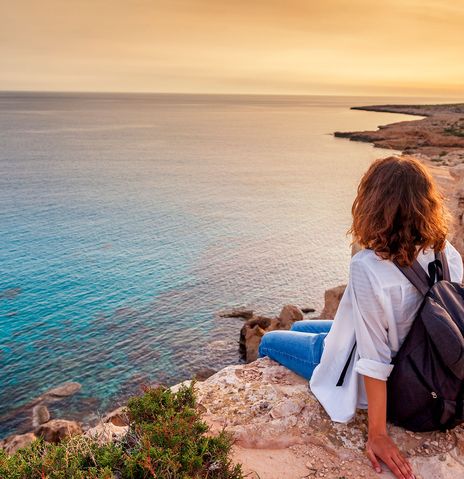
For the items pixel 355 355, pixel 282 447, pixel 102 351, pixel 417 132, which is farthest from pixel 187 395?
pixel 417 132

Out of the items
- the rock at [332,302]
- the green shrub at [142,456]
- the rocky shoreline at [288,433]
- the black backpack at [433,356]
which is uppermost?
the black backpack at [433,356]

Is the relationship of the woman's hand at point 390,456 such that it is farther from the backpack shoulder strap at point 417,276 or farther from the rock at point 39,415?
the rock at point 39,415

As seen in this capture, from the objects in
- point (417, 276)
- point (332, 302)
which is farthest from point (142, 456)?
point (332, 302)

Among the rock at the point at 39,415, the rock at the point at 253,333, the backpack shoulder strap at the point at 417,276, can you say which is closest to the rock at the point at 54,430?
the rock at the point at 39,415

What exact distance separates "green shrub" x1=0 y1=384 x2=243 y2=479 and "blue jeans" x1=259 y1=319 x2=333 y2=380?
1431 millimetres

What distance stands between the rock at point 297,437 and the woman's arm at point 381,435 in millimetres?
204

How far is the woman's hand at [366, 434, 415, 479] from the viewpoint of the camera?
4379mm

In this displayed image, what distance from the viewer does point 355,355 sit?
15.4 feet

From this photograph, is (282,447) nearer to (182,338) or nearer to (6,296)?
(182,338)

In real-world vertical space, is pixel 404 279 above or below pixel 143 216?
above

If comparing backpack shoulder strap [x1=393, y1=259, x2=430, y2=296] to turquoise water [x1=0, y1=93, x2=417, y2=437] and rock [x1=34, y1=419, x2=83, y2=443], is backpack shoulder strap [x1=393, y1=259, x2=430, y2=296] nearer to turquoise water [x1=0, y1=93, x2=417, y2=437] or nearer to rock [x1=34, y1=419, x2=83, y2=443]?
rock [x1=34, y1=419, x2=83, y2=443]

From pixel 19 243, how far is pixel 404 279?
35.7m

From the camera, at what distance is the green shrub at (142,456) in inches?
169

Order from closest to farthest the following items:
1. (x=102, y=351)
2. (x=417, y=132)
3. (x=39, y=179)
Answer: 1. (x=102, y=351)
2. (x=39, y=179)
3. (x=417, y=132)
